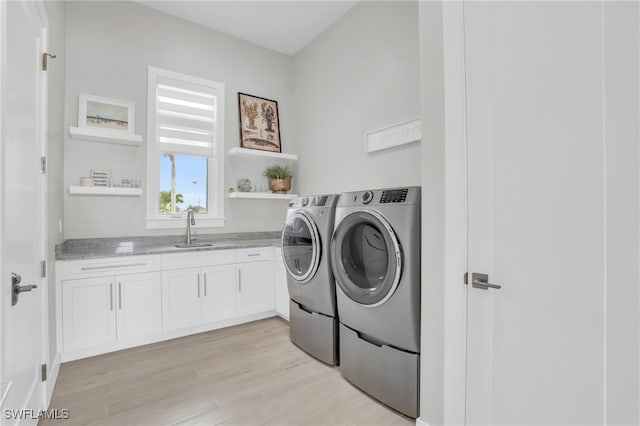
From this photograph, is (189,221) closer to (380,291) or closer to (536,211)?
(380,291)

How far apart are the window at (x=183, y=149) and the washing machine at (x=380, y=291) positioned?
2027mm

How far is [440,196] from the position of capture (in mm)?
1473

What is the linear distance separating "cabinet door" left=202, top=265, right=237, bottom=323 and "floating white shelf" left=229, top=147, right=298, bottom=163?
1353mm

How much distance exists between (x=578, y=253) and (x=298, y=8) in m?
3.34

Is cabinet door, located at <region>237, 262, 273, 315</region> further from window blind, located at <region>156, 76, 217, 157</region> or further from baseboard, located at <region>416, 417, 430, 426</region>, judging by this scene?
baseboard, located at <region>416, 417, 430, 426</region>

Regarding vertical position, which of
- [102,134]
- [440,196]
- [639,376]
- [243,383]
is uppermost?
[102,134]

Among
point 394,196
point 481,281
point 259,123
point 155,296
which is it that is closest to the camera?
point 481,281

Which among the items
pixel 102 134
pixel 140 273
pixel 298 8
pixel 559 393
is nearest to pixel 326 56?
pixel 298 8

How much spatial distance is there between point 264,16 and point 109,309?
3.29 metres

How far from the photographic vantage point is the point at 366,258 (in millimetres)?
2084

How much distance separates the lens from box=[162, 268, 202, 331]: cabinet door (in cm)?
276

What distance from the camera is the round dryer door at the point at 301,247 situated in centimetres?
242

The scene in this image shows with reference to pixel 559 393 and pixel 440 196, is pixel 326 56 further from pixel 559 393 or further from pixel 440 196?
pixel 559 393

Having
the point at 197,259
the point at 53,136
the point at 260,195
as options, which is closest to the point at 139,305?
the point at 197,259
